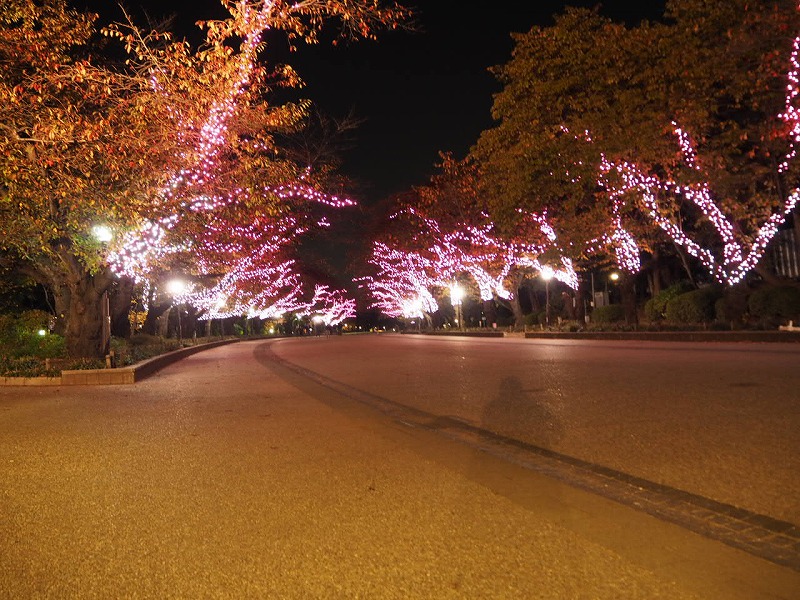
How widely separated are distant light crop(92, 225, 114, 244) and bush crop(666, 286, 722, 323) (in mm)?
21915

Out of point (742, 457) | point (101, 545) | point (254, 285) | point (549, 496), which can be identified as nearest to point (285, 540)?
point (101, 545)

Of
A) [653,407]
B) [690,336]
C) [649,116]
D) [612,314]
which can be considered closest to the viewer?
[653,407]

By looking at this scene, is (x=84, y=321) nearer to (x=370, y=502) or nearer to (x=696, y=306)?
(x=370, y=502)

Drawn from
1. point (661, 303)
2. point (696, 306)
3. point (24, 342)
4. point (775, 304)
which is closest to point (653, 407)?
point (775, 304)

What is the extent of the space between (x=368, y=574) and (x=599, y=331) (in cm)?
2714

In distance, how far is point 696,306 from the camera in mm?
29500

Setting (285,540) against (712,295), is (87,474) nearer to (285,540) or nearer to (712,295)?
(285,540)

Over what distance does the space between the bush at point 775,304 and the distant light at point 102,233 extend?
66.2 feet

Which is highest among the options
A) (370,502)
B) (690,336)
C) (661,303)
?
(661,303)

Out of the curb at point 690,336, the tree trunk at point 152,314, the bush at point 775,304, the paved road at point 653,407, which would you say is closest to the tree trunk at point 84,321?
the paved road at point 653,407

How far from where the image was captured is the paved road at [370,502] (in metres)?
3.90

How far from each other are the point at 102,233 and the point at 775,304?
840 inches

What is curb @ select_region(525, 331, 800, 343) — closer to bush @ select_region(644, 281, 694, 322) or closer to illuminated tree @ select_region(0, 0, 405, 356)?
bush @ select_region(644, 281, 694, 322)

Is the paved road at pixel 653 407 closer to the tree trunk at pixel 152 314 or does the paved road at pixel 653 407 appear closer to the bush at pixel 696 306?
the bush at pixel 696 306
